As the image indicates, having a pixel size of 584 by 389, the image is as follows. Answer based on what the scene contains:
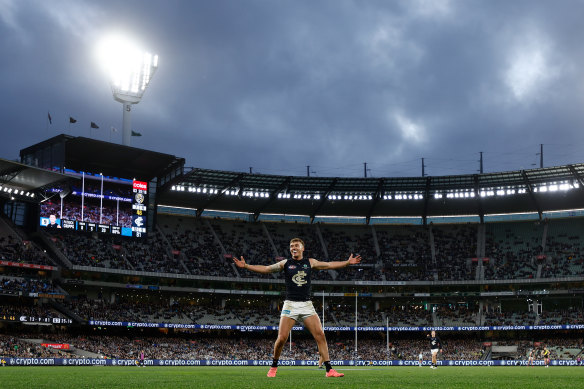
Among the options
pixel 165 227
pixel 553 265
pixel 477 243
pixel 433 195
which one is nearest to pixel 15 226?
pixel 165 227

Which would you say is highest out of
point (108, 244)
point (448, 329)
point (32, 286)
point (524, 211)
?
point (524, 211)

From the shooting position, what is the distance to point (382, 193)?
81625 mm

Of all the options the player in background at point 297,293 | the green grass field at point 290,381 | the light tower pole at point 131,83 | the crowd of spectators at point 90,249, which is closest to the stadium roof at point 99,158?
the light tower pole at point 131,83

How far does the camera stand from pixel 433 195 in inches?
3228

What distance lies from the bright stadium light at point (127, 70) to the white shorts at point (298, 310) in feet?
191

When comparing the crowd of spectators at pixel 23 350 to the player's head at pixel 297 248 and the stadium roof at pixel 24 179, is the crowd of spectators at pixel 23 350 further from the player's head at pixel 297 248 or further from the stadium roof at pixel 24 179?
the player's head at pixel 297 248

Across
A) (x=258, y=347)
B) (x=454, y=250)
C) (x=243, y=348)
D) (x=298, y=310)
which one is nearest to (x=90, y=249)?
(x=243, y=348)

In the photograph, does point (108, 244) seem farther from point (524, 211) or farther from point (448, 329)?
point (524, 211)

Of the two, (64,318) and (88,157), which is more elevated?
(88,157)

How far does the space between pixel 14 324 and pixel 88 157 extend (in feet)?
63.4

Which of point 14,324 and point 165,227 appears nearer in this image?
point 14,324

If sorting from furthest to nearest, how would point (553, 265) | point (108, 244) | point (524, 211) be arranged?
point (524, 211)
point (553, 265)
point (108, 244)

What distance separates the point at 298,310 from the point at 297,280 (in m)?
0.62

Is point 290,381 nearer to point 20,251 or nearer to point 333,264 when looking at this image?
point 333,264
